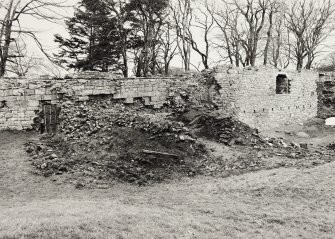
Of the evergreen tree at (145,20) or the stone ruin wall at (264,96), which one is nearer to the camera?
the stone ruin wall at (264,96)

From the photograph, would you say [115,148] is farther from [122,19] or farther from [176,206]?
[122,19]

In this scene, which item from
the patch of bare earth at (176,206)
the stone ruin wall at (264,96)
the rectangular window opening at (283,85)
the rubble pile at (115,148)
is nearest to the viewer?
the patch of bare earth at (176,206)

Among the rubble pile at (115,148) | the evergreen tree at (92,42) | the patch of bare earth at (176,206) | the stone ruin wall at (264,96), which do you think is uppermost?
the evergreen tree at (92,42)

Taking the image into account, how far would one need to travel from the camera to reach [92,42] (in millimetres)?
20984

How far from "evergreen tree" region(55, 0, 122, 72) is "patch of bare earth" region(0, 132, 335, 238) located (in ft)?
37.3

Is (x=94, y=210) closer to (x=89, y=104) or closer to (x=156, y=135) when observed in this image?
(x=156, y=135)

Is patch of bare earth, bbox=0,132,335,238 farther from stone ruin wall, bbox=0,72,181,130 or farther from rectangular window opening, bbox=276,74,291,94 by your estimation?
rectangular window opening, bbox=276,74,291,94

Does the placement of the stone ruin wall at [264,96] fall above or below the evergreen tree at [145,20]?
below

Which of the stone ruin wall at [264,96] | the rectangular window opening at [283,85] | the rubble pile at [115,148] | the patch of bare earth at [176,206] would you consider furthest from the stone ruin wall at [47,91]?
the rectangular window opening at [283,85]

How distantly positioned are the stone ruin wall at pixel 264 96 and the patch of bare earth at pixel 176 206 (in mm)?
5519

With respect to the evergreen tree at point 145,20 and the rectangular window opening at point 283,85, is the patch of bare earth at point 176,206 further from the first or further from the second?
the evergreen tree at point 145,20

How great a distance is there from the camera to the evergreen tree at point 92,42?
19.8 metres

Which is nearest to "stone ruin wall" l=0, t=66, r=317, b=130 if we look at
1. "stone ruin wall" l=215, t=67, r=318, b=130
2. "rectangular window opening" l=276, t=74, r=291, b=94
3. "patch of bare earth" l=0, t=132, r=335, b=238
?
"stone ruin wall" l=215, t=67, r=318, b=130

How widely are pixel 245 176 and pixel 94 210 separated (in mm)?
4796
